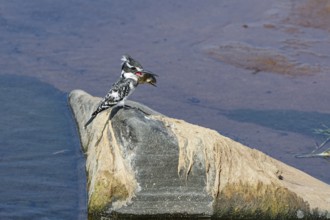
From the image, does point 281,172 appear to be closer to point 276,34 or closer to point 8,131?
point 8,131

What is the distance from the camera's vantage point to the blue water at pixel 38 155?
369 inches

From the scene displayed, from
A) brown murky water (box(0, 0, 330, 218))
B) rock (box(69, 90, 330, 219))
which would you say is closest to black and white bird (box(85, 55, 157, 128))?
rock (box(69, 90, 330, 219))

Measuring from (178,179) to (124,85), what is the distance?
3.80ft

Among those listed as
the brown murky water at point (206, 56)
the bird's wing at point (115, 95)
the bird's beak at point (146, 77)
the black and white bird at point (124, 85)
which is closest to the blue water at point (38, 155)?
the brown murky water at point (206, 56)

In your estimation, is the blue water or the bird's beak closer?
the blue water

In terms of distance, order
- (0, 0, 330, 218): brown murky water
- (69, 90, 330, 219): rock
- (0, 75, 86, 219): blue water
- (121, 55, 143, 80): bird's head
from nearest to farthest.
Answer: (69, 90, 330, 219): rock → (0, 75, 86, 219): blue water → (121, 55, 143, 80): bird's head → (0, 0, 330, 218): brown murky water

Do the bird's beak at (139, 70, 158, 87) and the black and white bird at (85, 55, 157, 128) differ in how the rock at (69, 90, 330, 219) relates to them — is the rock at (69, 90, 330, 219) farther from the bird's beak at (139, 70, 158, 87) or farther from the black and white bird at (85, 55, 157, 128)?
the bird's beak at (139, 70, 158, 87)

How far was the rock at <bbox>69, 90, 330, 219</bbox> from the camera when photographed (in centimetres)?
877

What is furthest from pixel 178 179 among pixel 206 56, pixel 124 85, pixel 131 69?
pixel 206 56

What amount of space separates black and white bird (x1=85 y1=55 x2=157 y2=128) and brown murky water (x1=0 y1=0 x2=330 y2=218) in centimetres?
162

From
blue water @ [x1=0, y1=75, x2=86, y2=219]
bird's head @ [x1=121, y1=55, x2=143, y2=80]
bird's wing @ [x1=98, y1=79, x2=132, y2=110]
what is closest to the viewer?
bird's wing @ [x1=98, y1=79, x2=132, y2=110]

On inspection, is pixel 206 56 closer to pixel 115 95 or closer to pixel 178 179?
pixel 115 95

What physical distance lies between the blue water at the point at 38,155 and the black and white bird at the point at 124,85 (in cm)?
66

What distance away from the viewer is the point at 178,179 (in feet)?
28.8
